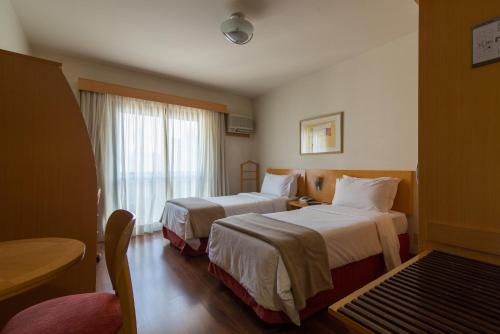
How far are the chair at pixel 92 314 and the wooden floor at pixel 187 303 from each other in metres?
0.80

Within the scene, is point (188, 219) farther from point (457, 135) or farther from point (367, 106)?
point (367, 106)

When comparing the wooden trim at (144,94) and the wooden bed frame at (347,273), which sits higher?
the wooden trim at (144,94)

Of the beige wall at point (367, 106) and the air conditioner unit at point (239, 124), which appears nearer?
the beige wall at point (367, 106)

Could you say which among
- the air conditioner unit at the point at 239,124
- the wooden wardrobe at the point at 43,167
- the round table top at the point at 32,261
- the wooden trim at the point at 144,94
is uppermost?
the wooden trim at the point at 144,94

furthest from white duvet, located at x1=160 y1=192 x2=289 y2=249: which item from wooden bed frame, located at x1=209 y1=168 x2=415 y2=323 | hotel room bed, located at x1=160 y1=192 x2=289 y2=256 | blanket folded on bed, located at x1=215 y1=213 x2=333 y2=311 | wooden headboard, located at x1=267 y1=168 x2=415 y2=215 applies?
blanket folded on bed, located at x1=215 y1=213 x2=333 y2=311

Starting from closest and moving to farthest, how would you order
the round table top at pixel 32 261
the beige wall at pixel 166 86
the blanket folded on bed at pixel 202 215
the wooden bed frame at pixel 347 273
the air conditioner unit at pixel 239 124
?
1. the round table top at pixel 32 261
2. the wooden bed frame at pixel 347 273
3. the blanket folded on bed at pixel 202 215
4. the beige wall at pixel 166 86
5. the air conditioner unit at pixel 239 124

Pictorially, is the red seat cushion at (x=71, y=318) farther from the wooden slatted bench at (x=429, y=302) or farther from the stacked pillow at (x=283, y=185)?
the stacked pillow at (x=283, y=185)

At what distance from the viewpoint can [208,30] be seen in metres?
2.45

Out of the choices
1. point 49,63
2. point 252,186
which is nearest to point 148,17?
Result: point 49,63

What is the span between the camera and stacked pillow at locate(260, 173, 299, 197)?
149 inches

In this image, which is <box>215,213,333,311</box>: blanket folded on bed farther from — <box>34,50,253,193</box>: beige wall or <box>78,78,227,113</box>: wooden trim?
<box>34,50,253,193</box>: beige wall

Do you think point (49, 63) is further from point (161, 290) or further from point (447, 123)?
point (447, 123)

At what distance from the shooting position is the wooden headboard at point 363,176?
2555 millimetres

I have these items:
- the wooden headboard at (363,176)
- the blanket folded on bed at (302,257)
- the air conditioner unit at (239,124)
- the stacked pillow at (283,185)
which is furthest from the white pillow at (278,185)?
the blanket folded on bed at (302,257)
